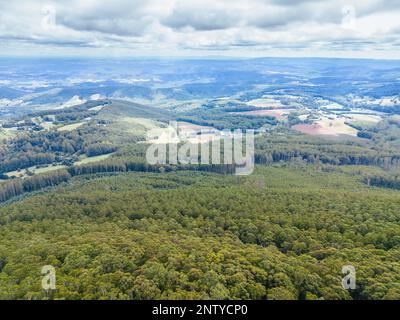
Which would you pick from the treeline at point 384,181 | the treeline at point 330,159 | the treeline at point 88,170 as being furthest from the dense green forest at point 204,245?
the treeline at point 330,159

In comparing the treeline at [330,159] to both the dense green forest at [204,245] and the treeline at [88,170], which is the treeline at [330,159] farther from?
the dense green forest at [204,245]

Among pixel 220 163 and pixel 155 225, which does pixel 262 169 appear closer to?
pixel 220 163

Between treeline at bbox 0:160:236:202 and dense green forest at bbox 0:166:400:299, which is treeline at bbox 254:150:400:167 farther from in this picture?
dense green forest at bbox 0:166:400:299

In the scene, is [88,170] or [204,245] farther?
[88,170]

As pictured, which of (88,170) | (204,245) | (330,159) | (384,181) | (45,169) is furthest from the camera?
(45,169)

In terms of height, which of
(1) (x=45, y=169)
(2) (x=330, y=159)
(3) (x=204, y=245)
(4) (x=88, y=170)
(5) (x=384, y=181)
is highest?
(3) (x=204, y=245)

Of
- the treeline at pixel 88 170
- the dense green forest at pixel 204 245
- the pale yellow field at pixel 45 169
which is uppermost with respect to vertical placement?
the dense green forest at pixel 204 245

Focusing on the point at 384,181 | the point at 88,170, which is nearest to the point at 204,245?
the point at 384,181

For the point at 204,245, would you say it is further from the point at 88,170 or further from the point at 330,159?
the point at 330,159

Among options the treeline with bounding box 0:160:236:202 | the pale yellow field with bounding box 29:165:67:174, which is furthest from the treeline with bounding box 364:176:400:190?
the pale yellow field with bounding box 29:165:67:174
